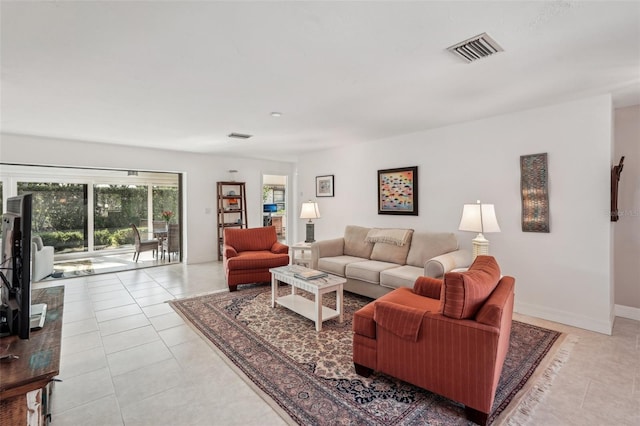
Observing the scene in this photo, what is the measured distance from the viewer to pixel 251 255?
15.5 ft

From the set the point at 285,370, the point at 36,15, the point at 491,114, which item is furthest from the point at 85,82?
the point at 491,114

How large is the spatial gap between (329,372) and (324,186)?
4.19m

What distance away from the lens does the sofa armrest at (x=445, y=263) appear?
3.16 metres

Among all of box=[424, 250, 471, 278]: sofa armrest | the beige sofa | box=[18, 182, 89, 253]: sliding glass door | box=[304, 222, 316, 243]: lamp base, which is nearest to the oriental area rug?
the beige sofa

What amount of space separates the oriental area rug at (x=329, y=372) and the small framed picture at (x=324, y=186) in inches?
113

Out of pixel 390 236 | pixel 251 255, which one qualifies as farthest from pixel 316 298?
pixel 251 255

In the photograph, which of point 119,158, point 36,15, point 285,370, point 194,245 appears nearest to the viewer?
point 36,15

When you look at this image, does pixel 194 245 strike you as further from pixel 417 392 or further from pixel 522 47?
pixel 522 47

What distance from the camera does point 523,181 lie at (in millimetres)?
3506

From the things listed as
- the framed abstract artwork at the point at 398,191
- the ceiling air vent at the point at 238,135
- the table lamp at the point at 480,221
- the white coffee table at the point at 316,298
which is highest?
the ceiling air vent at the point at 238,135

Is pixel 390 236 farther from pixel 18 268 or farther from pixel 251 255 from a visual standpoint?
pixel 18 268

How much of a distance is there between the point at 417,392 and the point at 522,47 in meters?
2.46

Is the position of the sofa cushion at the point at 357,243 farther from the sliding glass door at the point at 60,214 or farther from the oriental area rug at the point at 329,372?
the sliding glass door at the point at 60,214

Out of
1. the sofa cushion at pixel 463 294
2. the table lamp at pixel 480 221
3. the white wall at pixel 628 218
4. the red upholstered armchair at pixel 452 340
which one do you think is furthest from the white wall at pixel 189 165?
the white wall at pixel 628 218
